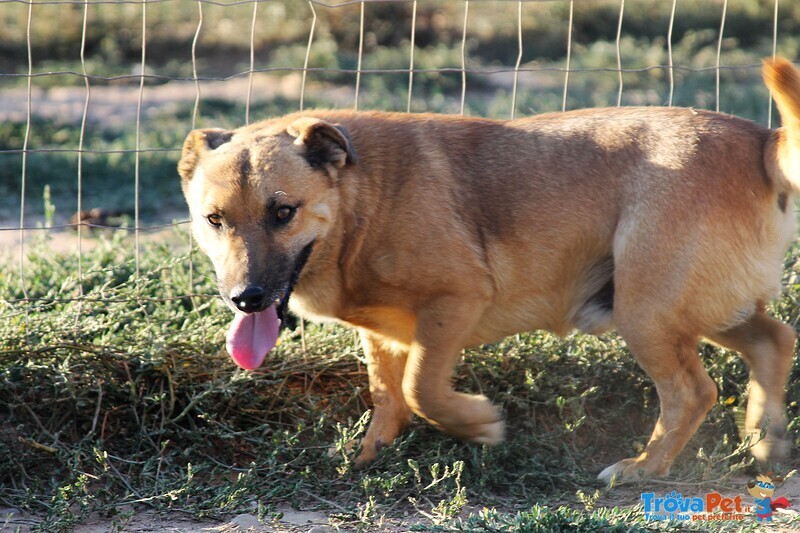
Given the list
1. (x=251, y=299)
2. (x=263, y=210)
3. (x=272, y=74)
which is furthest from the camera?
(x=272, y=74)

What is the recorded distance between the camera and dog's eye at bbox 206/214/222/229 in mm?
3898

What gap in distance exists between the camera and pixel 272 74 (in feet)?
37.6

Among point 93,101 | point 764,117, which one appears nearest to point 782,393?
point 764,117

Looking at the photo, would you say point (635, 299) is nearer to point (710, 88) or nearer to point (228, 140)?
point (228, 140)

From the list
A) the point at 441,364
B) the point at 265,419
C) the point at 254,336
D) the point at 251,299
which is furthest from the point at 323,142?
the point at 265,419

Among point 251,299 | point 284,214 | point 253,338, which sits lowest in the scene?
point 253,338

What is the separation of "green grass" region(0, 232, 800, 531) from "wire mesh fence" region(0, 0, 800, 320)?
1.59ft

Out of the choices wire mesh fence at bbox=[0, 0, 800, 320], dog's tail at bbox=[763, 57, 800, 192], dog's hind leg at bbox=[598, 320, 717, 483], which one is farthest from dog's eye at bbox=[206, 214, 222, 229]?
dog's tail at bbox=[763, 57, 800, 192]

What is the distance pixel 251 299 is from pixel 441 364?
0.89 metres

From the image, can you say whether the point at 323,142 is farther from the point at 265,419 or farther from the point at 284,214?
the point at 265,419

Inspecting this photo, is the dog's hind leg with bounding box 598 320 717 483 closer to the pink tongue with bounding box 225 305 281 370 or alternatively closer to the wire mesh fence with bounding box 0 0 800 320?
the pink tongue with bounding box 225 305 281 370

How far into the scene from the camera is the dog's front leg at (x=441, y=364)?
4.08 m

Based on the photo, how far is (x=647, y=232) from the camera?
398 cm

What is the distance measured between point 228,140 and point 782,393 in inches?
107
